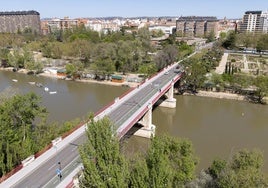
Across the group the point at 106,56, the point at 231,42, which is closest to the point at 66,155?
the point at 106,56

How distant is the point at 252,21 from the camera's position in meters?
120

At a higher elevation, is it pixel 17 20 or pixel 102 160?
pixel 17 20

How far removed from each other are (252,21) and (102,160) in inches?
4974

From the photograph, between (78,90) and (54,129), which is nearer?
(54,129)

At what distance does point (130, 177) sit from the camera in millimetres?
11211

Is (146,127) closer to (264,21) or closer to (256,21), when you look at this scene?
(256,21)

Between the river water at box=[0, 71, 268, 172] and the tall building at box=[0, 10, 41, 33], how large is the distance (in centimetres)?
8827

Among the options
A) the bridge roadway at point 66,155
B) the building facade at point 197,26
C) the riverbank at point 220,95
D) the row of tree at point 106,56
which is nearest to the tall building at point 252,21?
the building facade at point 197,26

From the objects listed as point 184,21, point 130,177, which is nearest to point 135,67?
point 130,177

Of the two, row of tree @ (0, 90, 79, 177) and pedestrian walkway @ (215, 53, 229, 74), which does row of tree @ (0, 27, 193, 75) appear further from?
row of tree @ (0, 90, 79, 177)

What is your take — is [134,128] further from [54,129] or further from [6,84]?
[6,84]

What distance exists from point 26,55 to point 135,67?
24.0 m

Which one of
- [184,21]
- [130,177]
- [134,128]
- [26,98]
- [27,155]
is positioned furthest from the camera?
[184,21]

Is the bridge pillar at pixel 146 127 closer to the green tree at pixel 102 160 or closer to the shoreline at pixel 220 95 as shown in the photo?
the shoreline at pixel 220 95
